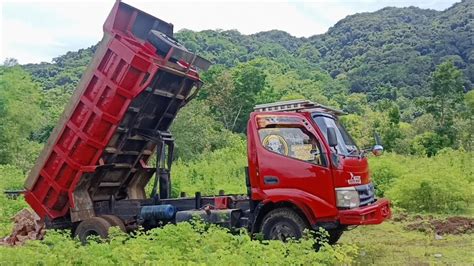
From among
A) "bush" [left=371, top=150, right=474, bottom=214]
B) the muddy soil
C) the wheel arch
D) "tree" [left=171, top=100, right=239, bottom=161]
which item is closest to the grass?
the muddy soil

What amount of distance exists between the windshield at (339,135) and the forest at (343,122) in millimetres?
1605

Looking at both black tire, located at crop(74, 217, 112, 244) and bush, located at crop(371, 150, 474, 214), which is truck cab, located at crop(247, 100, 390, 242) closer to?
black tire, located at crop(74, 217, 112, 244)

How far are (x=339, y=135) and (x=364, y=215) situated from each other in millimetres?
1298

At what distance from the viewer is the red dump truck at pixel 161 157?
7.57 m

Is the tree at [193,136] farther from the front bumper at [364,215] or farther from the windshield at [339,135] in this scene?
the front bumper at [364,215]

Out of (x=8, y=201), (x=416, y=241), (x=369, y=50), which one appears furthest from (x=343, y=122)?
(x=369, y=50)

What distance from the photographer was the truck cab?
7.46m

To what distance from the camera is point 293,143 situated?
7777 millimetres

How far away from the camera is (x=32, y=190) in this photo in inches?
349

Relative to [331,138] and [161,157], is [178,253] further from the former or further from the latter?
[161,157]

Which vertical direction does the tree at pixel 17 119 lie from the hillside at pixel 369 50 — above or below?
below

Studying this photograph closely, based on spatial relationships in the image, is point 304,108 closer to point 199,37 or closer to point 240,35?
point 199,37

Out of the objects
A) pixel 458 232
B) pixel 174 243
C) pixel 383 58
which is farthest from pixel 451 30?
pixel 174 243

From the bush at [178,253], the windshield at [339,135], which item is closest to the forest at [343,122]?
the bush at [178,253]
